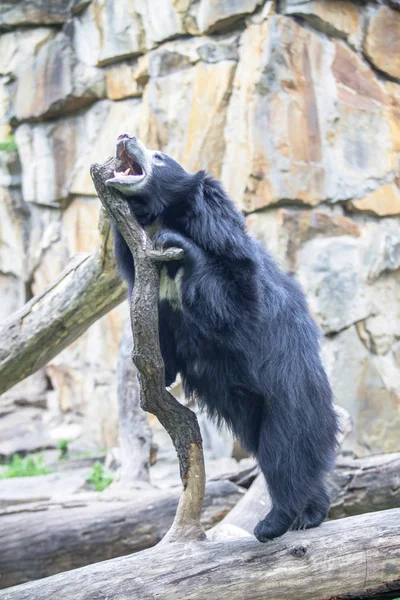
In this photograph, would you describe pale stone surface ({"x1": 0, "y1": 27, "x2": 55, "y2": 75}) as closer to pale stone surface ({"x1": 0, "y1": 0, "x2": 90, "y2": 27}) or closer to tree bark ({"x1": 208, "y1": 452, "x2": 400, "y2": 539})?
pale stone surface ({"x1": 0, "y1": 0, "x2": 90, "y2": 27})

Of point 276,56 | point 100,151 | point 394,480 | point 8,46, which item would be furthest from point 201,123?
point 394,480

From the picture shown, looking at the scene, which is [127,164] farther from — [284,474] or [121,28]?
[121,28]

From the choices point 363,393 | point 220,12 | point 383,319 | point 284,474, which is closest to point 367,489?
point 284,474

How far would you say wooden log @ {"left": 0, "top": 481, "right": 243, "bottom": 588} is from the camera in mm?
3953

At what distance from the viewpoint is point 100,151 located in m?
8.45

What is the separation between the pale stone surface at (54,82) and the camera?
27.8 feet

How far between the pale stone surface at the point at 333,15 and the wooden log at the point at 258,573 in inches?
198

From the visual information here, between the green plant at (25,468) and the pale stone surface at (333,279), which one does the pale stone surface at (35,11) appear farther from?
the green plant at (25,468)

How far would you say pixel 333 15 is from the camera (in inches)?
264

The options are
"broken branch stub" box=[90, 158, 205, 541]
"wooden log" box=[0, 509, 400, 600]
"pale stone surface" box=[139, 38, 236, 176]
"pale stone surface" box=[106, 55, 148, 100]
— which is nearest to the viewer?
"broken branch stub" box=[90, 158, 205, 541]

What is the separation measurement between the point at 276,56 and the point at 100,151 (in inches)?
104

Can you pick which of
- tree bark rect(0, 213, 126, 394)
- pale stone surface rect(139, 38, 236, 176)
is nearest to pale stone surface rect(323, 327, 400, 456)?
pale stone surface rect(139, 38, 236, 176)

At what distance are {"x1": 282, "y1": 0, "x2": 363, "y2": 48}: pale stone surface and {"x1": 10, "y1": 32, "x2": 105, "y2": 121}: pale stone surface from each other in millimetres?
2673

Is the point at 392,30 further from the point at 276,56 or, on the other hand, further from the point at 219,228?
the point at 219,228
